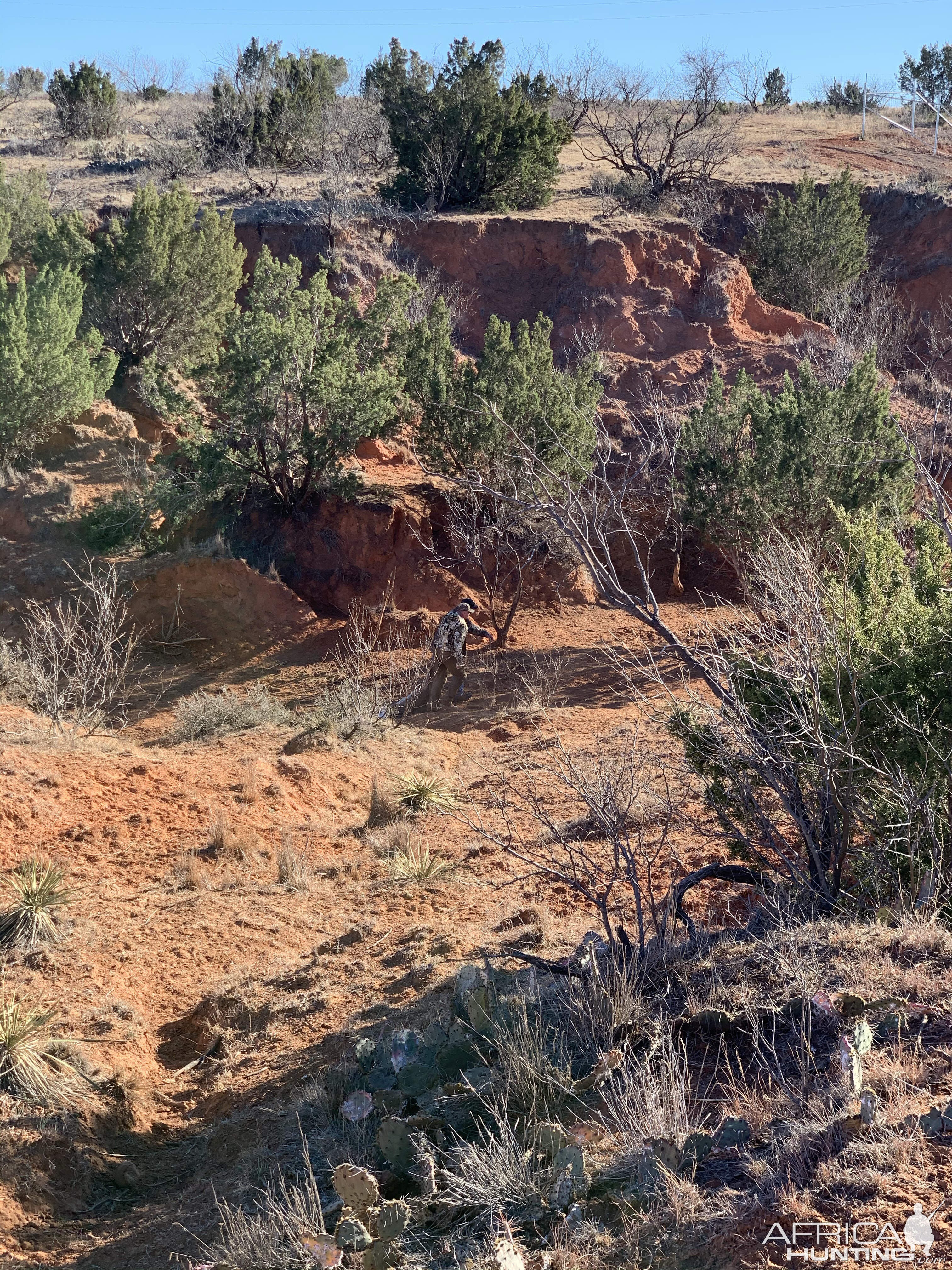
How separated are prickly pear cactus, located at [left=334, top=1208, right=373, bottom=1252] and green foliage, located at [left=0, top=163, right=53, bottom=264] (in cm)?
1918

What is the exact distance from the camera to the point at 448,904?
7148 millimetres

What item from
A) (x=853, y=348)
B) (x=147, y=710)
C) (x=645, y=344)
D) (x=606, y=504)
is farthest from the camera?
(x=645, y=344)

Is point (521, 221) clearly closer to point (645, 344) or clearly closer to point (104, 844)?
point (645, 344)

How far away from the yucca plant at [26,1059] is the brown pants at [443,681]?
7.57 m

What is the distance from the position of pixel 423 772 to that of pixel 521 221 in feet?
54.0

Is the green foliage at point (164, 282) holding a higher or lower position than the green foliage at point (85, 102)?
lower

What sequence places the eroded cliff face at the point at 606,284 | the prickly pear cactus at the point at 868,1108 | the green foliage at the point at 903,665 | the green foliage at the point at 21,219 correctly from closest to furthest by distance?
the prickly pear cactus at the point at 868,1108 → the green foliage at the point at 903,665 → the green foliage at the point at 21,219 → the eroded cliff face at the point at 606,284

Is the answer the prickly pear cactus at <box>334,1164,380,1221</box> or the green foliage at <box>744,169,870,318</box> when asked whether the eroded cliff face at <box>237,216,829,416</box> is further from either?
the prickly pear cactus at <box>334,1164,380,1221</box>

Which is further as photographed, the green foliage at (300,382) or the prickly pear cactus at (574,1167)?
the green foliage at (300,382)

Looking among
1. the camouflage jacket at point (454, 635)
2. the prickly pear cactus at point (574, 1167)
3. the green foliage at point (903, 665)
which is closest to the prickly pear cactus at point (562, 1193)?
the prickly pear cactus at point (574, 1167)

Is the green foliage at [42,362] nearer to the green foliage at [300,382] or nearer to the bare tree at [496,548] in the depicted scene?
the green foliage at [300,382]

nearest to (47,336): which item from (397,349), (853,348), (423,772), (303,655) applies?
(397,349)

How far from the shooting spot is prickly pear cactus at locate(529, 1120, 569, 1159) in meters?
3.87

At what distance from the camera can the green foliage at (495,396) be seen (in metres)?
14.7
